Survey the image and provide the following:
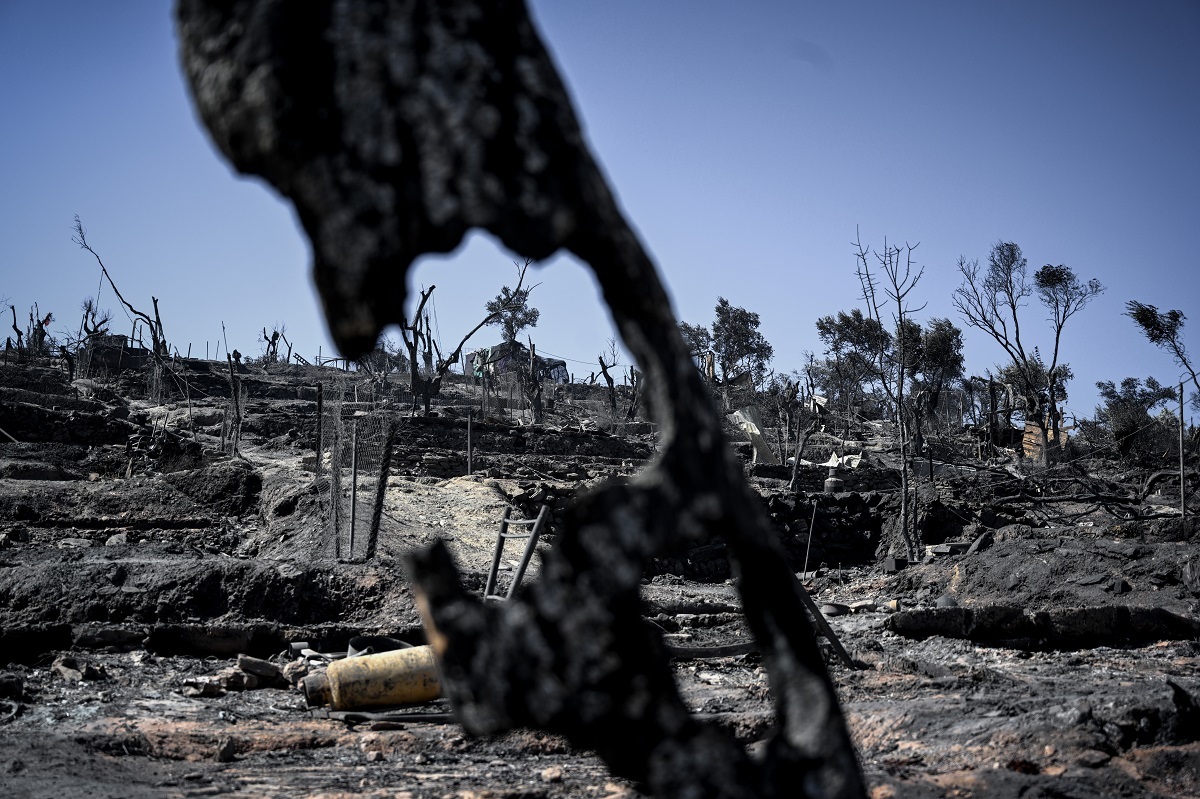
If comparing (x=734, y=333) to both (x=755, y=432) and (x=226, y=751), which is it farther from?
(x=226, y=751)

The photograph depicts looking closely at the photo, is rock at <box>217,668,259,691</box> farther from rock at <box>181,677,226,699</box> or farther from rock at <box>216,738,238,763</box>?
rock at <box>216,738,238,763</box>

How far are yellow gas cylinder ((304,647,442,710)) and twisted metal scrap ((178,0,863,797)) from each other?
6.29 meters

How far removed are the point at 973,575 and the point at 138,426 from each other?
22.0 m

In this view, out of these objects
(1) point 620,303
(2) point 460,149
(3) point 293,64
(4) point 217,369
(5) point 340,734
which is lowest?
(5) point 340,734

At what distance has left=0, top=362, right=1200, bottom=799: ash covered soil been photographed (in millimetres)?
5344

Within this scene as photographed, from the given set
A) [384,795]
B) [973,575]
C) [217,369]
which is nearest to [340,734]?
[384,795]

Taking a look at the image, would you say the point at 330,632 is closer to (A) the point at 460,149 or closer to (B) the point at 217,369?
(A) the point at 460,149

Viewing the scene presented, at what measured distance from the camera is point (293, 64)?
1483 millimetres

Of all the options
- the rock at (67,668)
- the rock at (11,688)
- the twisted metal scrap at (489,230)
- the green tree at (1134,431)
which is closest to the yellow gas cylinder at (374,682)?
the rock at (67,668)

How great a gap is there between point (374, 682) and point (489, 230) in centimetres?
660

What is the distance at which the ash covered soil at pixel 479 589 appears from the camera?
5.34 m

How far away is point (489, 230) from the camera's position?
58.5 inches

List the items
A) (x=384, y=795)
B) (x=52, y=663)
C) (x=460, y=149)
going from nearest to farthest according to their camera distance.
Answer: (x=460, y=149)
(x=384, y=795)
(x=52, y=663)

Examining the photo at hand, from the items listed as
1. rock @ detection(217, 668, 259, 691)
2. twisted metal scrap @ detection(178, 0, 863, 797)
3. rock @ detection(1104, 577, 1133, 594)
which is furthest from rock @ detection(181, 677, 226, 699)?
rock @ detection(1104, 577, 1133, 594)
